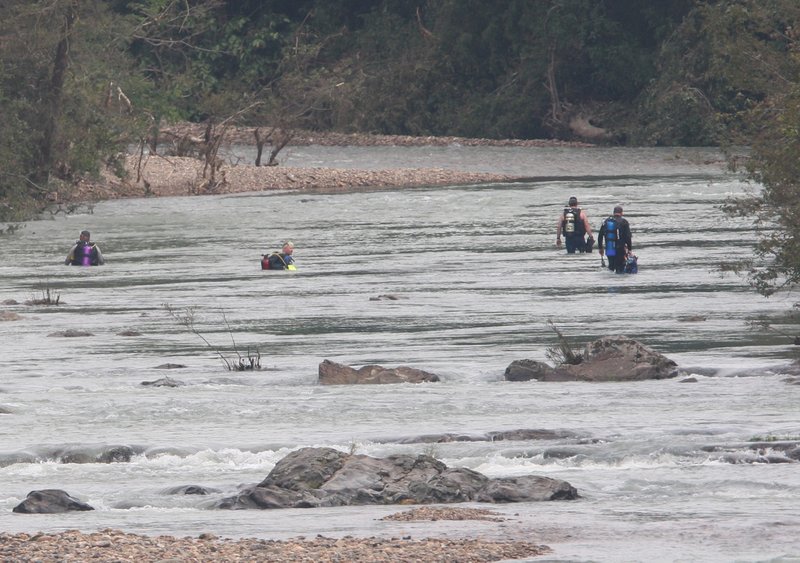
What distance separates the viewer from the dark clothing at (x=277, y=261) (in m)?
31.9

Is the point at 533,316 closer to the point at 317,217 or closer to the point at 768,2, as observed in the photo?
the point at 317,217

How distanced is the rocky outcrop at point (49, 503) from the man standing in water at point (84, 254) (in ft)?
67.8

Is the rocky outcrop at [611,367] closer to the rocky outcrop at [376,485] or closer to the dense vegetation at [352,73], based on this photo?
the rocky outcrop at [376,485]

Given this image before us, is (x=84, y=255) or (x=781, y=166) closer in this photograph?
(x=781, y=166)

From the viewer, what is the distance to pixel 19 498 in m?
13.6

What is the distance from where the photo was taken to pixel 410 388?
18.1 metres

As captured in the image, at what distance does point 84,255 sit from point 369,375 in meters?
16.1

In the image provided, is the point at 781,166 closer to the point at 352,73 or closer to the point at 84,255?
the point at 84,255

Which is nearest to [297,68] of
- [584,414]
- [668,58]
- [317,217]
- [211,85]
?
[211,85]

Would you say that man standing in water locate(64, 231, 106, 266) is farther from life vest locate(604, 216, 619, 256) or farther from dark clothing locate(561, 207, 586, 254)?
life vest locate(604, 216, 619, 256)

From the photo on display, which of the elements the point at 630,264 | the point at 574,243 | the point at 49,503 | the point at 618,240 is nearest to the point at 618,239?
the point at 618,240

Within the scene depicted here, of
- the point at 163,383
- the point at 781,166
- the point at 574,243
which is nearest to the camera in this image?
the point at 163,383

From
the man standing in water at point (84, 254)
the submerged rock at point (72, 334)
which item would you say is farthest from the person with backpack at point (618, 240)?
the man standing in water at point (84, 254)

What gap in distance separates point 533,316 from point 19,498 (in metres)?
11.5
